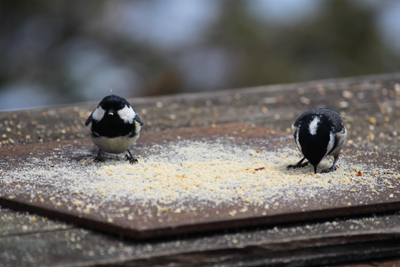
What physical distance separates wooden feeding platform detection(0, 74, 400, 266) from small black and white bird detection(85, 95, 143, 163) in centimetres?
13

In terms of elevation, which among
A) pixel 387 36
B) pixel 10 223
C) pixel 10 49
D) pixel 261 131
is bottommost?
pixel 10 223

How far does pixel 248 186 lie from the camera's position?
2.40 meters

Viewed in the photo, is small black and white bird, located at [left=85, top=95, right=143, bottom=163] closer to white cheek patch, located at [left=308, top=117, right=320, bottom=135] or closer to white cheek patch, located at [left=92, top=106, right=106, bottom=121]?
white cheek patch, located at [left=92, top=106, right=106, bottom=121]

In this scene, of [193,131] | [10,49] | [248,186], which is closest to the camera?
[248,186]

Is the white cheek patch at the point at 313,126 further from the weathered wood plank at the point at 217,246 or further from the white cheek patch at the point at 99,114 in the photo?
the white cheek patch at the point at 99,114

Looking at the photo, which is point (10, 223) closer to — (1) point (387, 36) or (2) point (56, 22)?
(2) point (56, 22)

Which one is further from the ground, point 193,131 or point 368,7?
point 368,7

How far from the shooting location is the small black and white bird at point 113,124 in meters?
2.76

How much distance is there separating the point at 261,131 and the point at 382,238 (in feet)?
5.50

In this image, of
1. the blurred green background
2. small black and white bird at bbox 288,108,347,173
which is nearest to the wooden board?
small black and white bird at bbox 288,108,347,173

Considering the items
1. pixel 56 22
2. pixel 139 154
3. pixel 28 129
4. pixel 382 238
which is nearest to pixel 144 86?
pixel 56 22

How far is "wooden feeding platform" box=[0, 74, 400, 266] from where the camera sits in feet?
6.16

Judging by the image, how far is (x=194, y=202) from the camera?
7.12 ft

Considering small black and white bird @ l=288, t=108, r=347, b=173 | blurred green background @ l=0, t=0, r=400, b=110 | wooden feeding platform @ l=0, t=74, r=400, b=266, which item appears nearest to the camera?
wooden feeding platform @ l=0, t=74, r=400, b=266
